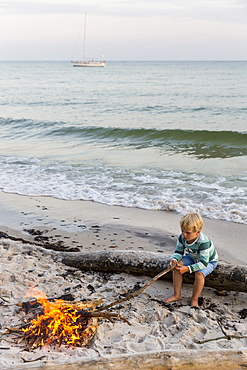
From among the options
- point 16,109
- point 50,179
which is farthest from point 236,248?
point 16,109

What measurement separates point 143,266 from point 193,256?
764mm

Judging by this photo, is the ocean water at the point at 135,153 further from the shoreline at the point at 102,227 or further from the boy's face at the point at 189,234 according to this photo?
the boy's face at the point at 189,234

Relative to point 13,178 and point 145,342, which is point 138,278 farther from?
point 13,178

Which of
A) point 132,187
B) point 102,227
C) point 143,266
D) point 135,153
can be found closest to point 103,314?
point 143,266

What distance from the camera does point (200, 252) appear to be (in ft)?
14.3

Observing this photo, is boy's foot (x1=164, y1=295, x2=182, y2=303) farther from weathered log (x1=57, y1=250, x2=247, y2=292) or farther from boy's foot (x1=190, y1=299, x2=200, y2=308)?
weathered log (x1=57, y1=250, x2=247, y2=292)

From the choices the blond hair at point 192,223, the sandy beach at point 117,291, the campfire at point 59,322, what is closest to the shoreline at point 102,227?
the sandy beach at point 117,291

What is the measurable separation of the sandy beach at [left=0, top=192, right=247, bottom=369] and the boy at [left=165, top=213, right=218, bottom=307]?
0.22 metres

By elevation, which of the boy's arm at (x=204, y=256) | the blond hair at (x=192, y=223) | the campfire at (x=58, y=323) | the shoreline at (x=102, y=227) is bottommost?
the shoreline at (x=102, y=227)

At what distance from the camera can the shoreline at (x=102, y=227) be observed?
612 centimetres

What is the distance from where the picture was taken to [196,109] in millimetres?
25562

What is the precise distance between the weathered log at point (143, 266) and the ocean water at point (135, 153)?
9.09 ft

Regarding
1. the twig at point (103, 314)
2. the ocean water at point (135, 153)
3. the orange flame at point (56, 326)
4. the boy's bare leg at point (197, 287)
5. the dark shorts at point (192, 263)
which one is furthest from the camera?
the ocean water at point (135, 153)

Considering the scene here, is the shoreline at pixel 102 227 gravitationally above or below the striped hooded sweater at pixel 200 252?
below
